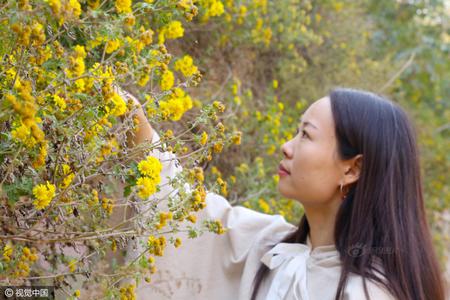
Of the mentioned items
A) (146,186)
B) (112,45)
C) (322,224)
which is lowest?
(322,224)

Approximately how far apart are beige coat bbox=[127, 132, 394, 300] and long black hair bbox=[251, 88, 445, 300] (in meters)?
0.12

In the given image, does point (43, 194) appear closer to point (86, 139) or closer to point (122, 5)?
point (86, 139)

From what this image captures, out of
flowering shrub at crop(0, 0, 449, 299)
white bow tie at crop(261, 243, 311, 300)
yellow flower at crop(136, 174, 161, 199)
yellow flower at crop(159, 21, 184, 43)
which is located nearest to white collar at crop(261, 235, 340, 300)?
white bow tie at crop(261, 243, 311, 300)

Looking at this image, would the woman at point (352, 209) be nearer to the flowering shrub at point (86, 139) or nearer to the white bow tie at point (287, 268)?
the white bow tie at point (287, 268)

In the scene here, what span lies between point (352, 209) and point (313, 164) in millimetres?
171

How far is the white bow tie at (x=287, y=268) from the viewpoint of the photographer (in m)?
2.03

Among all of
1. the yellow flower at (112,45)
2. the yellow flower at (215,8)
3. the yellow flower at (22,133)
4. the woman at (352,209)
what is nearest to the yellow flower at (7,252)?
the yellow flower at (22,133)

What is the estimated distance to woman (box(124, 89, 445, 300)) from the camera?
1978mm

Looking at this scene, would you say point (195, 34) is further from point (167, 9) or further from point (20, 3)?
point (20, 3)

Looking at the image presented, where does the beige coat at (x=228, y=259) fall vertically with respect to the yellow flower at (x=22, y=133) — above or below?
below

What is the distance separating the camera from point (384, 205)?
202 cm

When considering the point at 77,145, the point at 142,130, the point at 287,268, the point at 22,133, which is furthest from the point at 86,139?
the point at 287,268

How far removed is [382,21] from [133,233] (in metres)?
4.64

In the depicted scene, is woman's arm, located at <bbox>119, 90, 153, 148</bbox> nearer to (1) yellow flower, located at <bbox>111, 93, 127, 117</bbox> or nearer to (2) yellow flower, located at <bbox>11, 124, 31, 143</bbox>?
(1) yellow flower, located at <bbox>111, 93, 127, 117</bbox>
